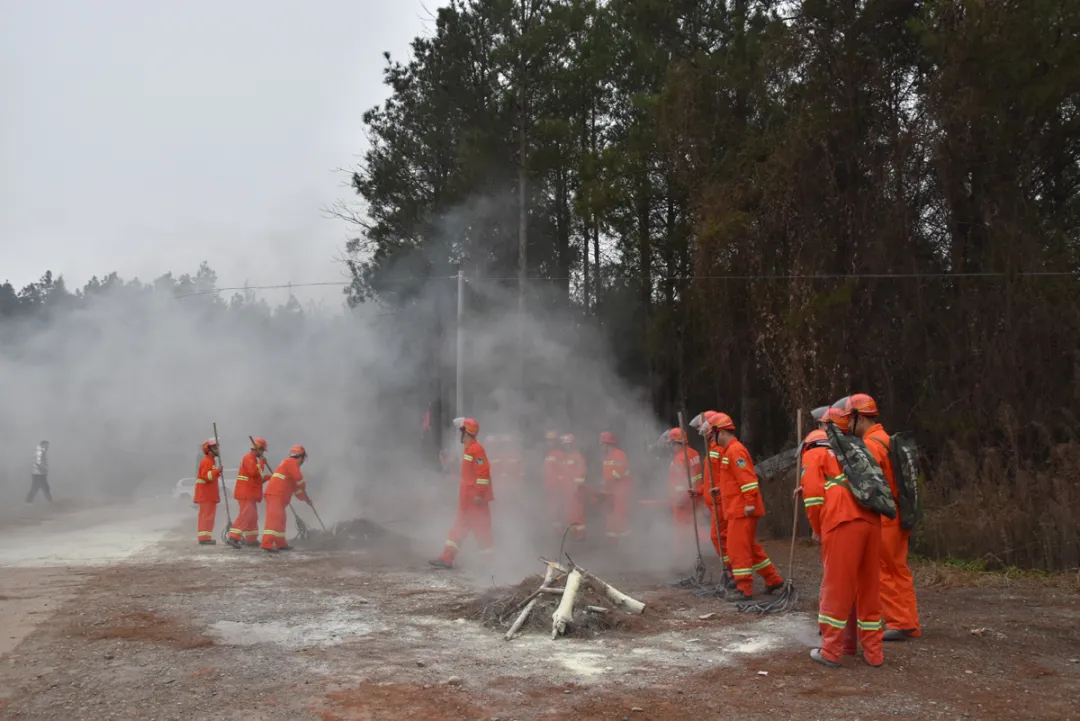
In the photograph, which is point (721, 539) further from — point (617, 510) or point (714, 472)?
point (617, 510)

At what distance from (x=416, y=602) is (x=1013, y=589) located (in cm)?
654

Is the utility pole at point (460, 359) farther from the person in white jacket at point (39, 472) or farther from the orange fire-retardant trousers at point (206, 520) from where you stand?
the person in white jacket at point (39, 472)

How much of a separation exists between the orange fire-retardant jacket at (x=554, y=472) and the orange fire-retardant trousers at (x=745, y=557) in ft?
21.3

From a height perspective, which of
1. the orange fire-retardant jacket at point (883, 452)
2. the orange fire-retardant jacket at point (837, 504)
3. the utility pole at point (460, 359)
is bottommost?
the orange fire-retardant jacket at point (837, 504)

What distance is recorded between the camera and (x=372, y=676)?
6.18 metres

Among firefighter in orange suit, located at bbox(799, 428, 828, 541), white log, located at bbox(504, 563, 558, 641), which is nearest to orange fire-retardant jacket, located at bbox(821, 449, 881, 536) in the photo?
firefighter in orange suit, located at bbox(799, 428, 828, 541)

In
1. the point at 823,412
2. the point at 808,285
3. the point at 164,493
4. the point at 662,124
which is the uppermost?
the point at 662,124

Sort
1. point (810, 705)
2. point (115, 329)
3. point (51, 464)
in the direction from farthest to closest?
point (51, 464), point (115, 329), point (810, 705)

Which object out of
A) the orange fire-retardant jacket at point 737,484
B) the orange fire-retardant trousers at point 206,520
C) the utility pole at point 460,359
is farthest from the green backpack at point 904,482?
the utility pole at point 460,359

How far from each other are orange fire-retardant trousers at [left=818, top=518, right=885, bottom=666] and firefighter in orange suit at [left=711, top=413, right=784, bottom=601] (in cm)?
248

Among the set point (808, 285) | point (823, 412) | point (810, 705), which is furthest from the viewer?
point (808, 285)

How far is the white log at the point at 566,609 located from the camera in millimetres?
7293

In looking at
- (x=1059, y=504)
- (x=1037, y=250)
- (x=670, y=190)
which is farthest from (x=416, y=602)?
(x=670, y=190)

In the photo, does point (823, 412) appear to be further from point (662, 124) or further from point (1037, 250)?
point (662, 124)
